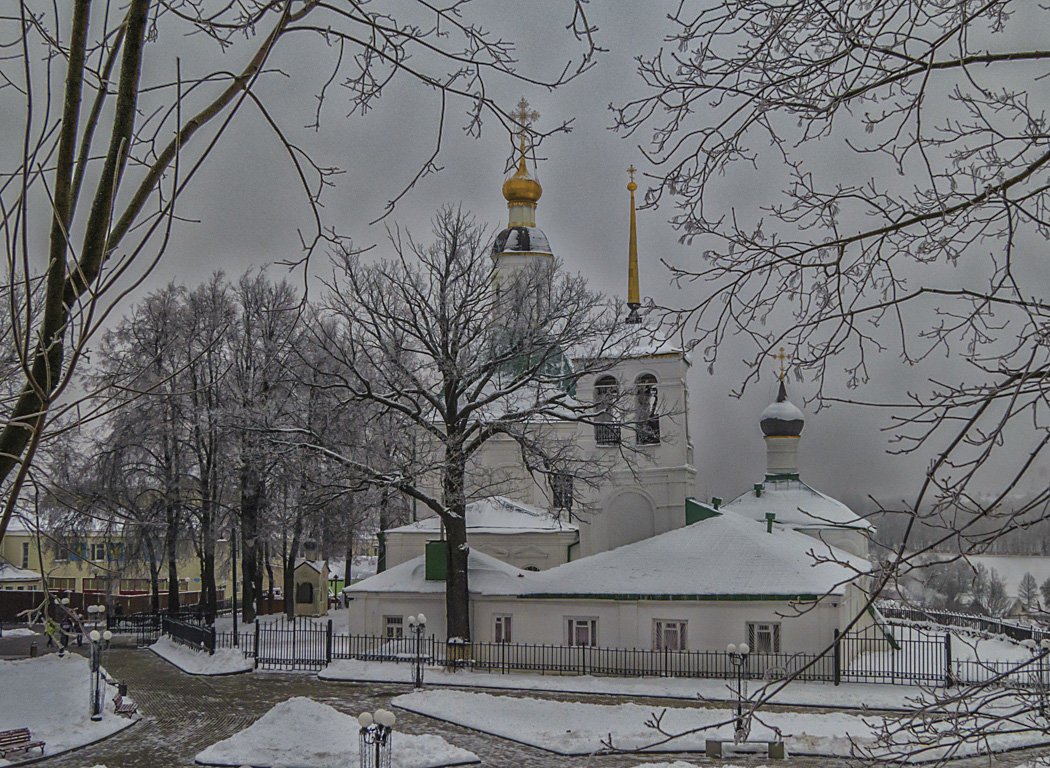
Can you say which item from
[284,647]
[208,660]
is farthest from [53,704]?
[284,647]

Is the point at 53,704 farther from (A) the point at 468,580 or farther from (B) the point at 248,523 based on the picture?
(B) the point at 248,523

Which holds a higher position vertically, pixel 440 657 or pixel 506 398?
pixel 506 398

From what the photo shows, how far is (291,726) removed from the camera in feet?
55.6

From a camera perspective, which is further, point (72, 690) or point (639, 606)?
point (639, 606)

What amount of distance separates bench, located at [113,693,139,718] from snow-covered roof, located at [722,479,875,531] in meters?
22.0

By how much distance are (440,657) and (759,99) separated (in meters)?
23.3

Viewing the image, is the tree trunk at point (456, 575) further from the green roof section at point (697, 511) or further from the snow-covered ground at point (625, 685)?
the green roof section at point (697, 511)

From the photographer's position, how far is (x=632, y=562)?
85.9 ft

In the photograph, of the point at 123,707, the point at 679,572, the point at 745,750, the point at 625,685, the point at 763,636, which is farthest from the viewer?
the point at 679,572

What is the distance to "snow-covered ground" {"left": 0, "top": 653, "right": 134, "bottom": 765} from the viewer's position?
18484mm

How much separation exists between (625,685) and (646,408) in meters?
9.58

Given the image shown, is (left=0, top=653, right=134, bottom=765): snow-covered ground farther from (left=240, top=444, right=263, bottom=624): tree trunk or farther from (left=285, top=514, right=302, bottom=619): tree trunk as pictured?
(left=285, top=514, right=302, bottom=619): tree trunk

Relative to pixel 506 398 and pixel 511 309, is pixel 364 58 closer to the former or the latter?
pixel 511 309

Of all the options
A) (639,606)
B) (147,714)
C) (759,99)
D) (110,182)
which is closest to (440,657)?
(639,606)
